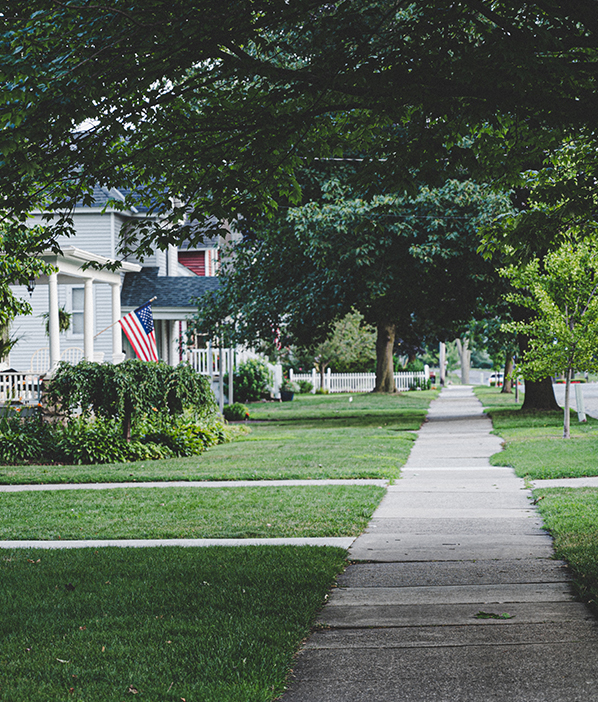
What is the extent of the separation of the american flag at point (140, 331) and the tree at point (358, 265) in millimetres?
4347

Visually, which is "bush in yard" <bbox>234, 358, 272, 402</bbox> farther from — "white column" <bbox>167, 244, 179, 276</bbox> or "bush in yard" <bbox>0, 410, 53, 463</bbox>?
"bush in yard" <bbox>0, 410, 53, 463</bbox>

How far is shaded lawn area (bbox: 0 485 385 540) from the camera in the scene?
8.18m

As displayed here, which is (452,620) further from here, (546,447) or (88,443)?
(88,443)

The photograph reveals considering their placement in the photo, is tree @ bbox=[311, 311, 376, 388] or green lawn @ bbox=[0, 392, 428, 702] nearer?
green lawn @ bbox=[0, 392, 428, 702]

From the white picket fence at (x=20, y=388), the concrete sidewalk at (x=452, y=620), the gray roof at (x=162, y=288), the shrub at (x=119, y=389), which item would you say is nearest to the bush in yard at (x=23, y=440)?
the shrub at (x=119, y=389)

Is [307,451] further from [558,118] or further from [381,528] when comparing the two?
[558,118]

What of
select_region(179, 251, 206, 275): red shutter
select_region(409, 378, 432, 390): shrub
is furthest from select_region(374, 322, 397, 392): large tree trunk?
select_region(409, 378, 432, 390): shrub

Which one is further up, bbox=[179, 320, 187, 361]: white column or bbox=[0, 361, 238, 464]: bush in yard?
bbox=[179, 320, 187, 361]: white column

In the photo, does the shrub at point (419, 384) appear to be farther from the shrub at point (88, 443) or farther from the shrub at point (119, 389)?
the shrub at point (88, 443)

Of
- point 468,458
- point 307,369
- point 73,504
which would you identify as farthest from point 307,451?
point 307,369

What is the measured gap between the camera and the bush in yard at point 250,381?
1364 inches

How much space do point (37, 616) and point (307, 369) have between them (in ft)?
141

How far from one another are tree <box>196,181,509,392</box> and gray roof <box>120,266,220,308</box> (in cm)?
146

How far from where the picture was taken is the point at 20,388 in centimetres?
1820
